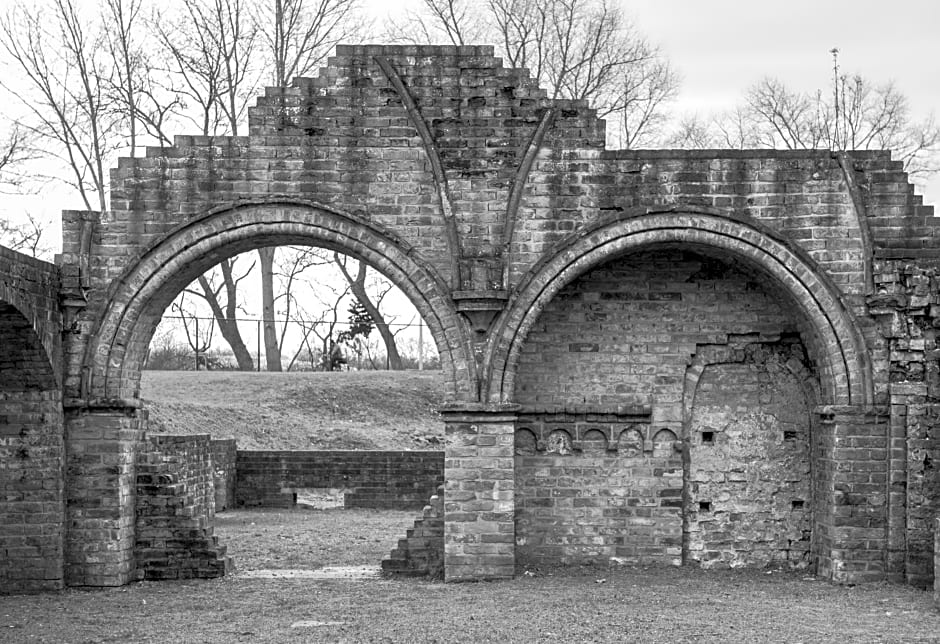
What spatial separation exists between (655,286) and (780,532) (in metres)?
2.96

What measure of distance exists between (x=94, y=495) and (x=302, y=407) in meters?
16.1

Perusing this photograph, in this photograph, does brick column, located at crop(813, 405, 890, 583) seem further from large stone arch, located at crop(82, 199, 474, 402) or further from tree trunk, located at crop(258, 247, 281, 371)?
tree trunk, located at crop(258, 247, 281, 371)

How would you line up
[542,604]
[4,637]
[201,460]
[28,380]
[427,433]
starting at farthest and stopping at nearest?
1. [427,433]
2. [201,460]
3. [28,380]
4. [542,604]
5. [4,637]

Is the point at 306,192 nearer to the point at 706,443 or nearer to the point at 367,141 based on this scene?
the point at 367,141

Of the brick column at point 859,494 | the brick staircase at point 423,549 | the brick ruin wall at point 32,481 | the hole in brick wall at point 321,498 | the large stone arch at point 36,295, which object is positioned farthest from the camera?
the hole in brick wall at point 321,498

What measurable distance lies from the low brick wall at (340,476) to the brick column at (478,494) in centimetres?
972

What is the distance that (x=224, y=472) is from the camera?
2181 cm

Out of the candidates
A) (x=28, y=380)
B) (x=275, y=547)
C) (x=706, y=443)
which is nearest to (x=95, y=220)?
(x=28, y=380)

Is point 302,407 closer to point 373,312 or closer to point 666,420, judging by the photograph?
point 373,312

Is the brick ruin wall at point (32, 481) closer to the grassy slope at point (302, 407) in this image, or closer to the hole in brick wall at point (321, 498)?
the hole in brick wall at point (321, 498)

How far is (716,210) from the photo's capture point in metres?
12.8

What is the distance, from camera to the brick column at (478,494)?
12.8 m

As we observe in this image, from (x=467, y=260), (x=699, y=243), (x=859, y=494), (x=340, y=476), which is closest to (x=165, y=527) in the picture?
(x=467, y=260)

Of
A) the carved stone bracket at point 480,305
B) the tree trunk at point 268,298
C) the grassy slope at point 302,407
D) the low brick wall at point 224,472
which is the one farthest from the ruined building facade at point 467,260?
the tree trunk at point 268,298
